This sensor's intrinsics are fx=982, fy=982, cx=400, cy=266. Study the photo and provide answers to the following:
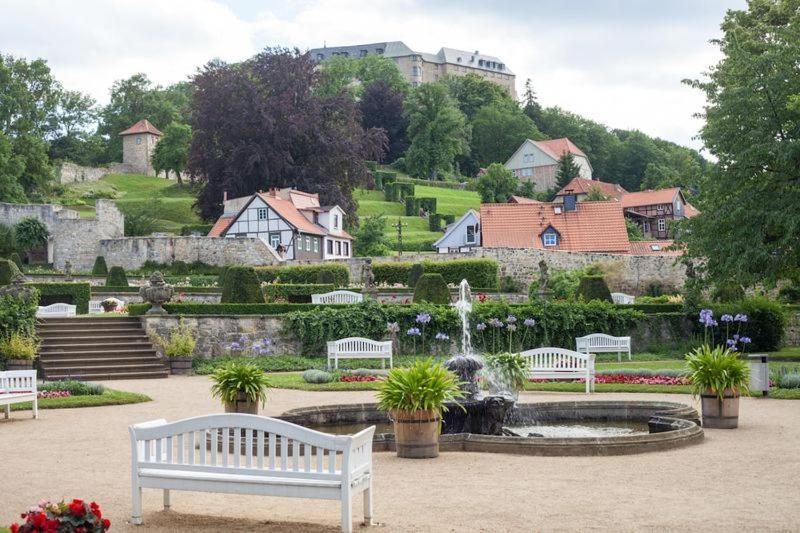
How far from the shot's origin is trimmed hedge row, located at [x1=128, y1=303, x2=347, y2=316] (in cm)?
2383

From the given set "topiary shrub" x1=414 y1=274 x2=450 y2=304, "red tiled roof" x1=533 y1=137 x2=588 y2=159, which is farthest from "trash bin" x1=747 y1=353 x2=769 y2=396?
"red tiled roof" x1=533 y1=137 x2=588 y2=159

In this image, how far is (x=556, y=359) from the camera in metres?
18.4

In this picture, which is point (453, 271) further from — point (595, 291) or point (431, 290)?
point (431, 290)

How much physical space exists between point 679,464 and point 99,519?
569 centimetres

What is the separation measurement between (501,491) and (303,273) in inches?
1385

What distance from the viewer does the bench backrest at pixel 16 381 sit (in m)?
14.3

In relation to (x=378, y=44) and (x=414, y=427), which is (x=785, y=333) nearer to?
(x=414, y=427)

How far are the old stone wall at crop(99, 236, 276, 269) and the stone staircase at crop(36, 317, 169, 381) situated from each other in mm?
24660

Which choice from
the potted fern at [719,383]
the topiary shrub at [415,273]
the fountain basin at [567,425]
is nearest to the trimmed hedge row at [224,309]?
the fountain basin at [567,425]

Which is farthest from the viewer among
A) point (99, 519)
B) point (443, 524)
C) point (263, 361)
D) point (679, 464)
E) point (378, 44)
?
point (378, 44)

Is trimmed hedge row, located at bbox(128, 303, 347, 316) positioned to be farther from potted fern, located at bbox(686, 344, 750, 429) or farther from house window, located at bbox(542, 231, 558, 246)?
house window, located at bbox(542, 231, 558, 246)

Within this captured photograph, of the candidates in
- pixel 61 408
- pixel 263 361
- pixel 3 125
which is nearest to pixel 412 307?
pixel 263 361

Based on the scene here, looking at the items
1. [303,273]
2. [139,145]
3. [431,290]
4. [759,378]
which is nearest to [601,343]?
[431,290]

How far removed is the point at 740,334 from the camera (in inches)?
1011
